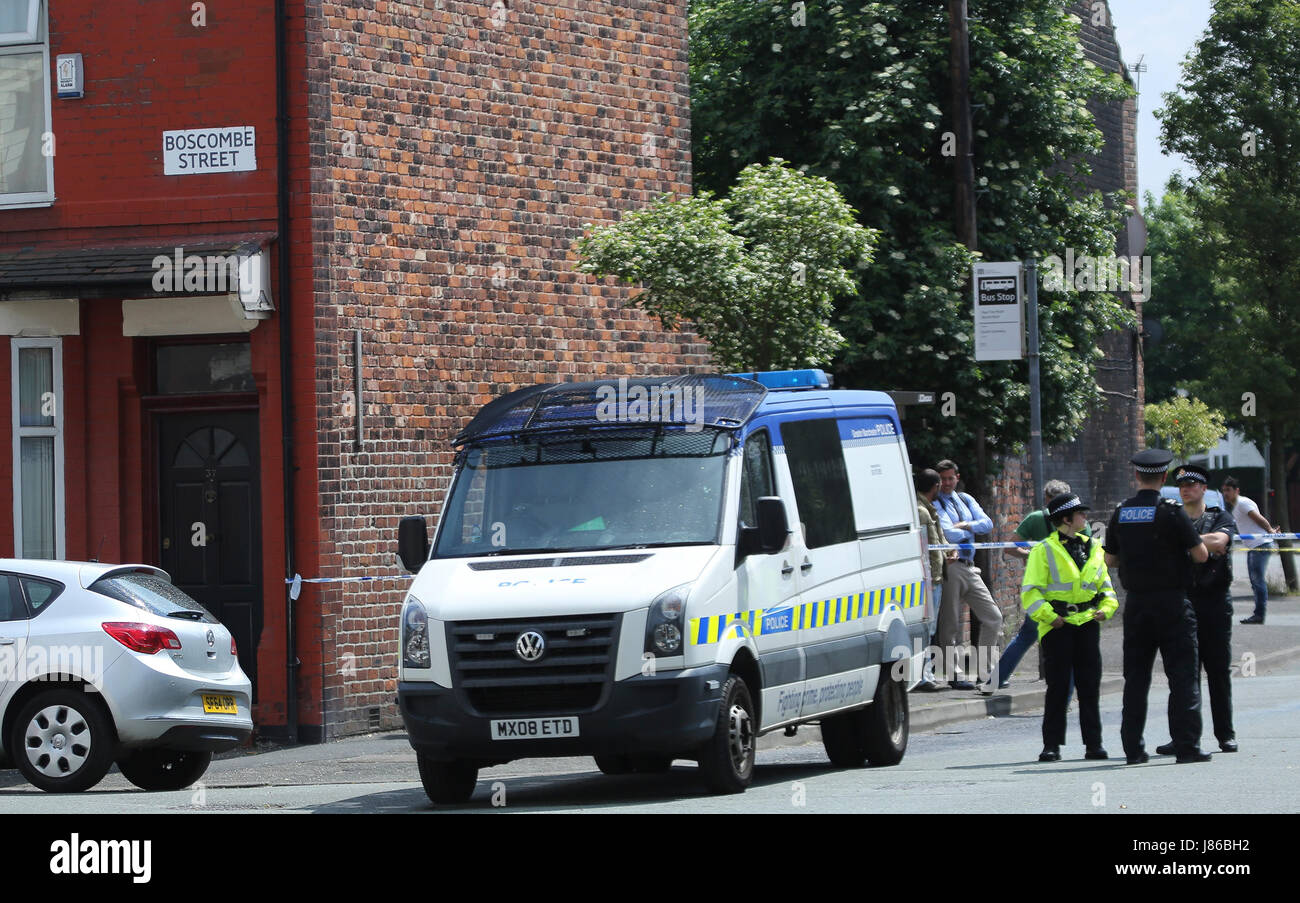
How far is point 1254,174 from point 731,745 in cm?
2542

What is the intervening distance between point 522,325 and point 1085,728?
24.6 ft

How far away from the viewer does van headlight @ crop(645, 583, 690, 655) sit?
1108 centimetres

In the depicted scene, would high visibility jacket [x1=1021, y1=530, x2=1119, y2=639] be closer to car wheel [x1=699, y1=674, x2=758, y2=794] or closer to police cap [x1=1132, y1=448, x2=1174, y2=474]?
police cap [x1=1132, y1=448, x2=1174, y2=474]

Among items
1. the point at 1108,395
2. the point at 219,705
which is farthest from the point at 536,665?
the point at 1108,395

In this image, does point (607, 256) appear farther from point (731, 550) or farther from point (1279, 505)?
point (1279, 505)

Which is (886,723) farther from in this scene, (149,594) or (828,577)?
(149,594)

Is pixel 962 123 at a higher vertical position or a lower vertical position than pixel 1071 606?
higher

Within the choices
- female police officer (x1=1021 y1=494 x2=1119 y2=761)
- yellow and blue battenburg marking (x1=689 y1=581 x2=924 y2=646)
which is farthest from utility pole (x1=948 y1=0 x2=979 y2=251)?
female police officer (x1=1021 y1=494 x2=1119 y2=761)

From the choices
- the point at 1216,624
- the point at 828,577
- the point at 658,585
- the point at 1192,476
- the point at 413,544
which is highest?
the point at 1192,476

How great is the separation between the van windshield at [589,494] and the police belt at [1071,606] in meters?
2.84

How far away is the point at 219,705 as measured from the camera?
13898mm

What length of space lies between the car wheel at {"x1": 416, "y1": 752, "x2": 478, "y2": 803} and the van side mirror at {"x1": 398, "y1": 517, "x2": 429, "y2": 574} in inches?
48.9

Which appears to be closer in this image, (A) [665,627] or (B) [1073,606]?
(A) [665,627]

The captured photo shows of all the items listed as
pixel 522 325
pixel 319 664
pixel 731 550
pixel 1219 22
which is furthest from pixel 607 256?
pixel 1219 22
